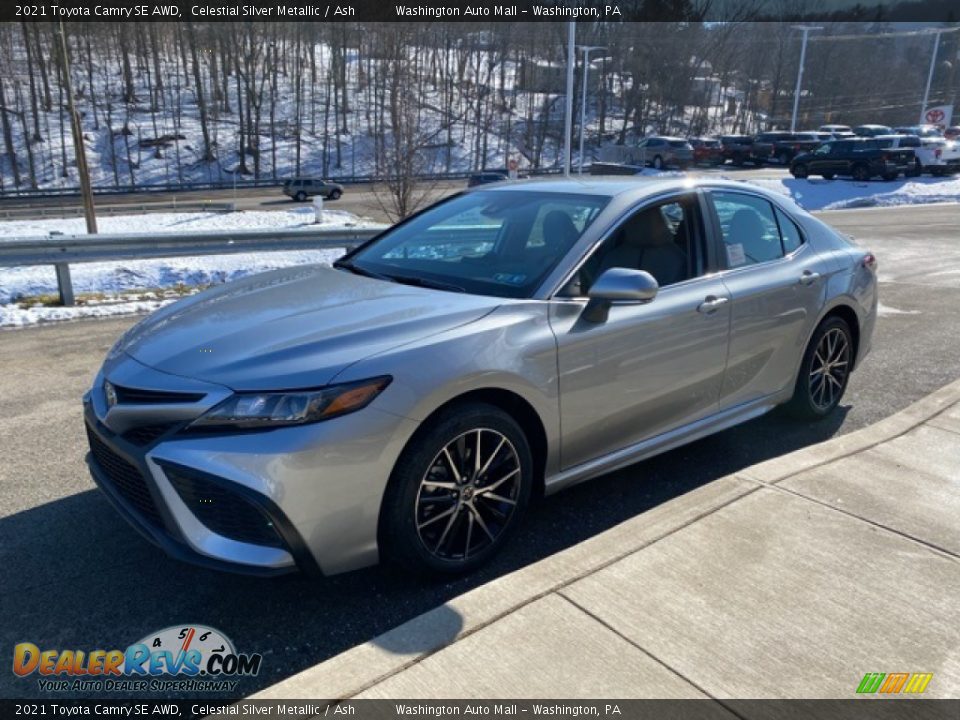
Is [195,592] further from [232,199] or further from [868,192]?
[232,199]

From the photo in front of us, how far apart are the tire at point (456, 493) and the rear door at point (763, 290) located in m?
1.55

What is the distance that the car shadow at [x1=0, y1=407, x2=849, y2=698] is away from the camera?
2697 millimetres

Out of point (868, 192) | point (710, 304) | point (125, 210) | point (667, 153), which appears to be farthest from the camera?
point (667, 153)

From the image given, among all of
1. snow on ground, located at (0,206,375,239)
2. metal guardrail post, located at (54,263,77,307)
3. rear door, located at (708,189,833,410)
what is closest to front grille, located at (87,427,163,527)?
rear door, located at (708,189,833,410)

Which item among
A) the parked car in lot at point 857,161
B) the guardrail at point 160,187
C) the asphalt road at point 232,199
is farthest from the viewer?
the guardrail at point 160,187

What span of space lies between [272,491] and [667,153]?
1731 inches

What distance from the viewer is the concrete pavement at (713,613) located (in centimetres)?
232

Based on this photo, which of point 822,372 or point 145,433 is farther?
point 822,372

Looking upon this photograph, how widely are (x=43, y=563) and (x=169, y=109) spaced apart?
6598cm

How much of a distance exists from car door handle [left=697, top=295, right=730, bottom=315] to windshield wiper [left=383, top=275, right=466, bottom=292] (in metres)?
1.27

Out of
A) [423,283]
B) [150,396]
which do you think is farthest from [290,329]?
[423,283]

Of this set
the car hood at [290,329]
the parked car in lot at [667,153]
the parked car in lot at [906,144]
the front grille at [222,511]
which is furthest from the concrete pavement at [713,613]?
the parked car in lot at [667,153]

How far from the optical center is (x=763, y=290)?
13.6ft

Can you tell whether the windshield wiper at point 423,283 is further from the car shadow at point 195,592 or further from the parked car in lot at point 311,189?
the parked car in lot at point 311,189
